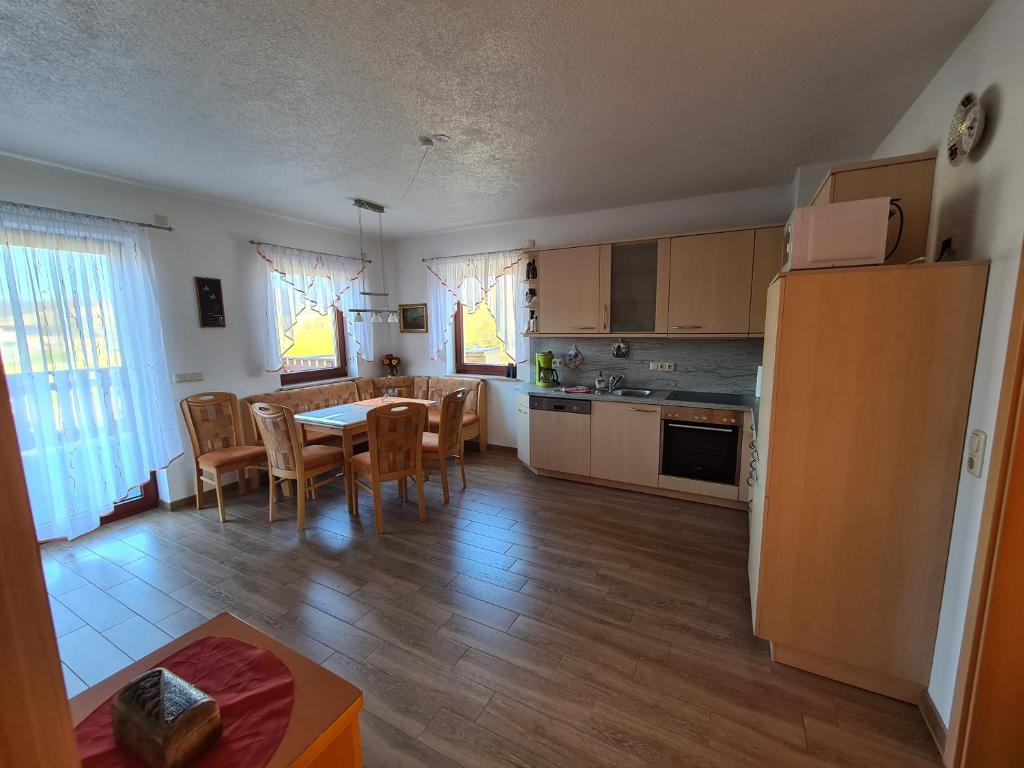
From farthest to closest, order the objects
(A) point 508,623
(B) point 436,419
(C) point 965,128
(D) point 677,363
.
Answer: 1. (B) point 436,419
2. (D) point 677,363
3. (A) point 508,623
4. (C) point 965,128

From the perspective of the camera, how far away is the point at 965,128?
1.57m

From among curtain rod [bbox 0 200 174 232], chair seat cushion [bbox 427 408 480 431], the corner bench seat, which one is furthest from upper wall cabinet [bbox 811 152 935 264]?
curtain rod [bbox 0 200 174 232]

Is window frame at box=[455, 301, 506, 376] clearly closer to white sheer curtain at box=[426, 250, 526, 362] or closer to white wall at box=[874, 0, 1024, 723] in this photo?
white sheer curtain at box=[426, 250, 526, 362]

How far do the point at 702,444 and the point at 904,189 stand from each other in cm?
204

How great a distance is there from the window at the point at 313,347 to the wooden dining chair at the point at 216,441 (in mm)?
751

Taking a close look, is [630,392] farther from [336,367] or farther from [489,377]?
[336,367]

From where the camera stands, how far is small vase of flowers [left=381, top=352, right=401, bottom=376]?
5.38 meters

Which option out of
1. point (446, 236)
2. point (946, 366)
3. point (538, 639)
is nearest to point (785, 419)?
point (946, 366)

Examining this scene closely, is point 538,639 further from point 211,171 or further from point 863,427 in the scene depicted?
point 211,171

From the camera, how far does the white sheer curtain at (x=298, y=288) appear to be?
415 cm

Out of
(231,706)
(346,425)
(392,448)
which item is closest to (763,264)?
(392,448)

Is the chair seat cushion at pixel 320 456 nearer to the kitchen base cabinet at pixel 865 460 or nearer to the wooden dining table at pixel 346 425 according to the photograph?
the wooden dining table at pixel 346 425

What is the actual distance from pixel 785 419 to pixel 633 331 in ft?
7.16

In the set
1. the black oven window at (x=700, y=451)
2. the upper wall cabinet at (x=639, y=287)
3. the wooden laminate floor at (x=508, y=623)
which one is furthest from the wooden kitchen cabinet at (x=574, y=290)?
the wooden laminate floor at (x=508, y=623)
